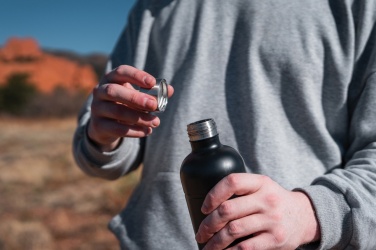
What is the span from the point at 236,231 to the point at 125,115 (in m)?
0.46

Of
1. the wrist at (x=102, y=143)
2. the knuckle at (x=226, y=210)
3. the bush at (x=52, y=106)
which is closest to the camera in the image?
the knuckle at (x=226, y=210)

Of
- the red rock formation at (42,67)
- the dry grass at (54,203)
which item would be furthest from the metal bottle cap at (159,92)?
the red rock formation at (42,67)

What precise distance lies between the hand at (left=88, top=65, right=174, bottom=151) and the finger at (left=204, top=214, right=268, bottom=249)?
36 centimetres

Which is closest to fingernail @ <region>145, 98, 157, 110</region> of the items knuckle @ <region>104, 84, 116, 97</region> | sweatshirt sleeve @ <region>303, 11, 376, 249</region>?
knuckle @ <region>104, 84, 116, 97</region>

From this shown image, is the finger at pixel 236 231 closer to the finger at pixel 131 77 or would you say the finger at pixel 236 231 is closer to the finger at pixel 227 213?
the finger at pixel 227 213

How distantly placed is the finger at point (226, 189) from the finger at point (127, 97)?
0.30 metres

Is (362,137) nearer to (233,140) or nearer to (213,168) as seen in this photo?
(233,140)

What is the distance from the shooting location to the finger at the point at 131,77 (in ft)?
3.89

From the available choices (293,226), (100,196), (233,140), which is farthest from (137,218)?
(100,196)

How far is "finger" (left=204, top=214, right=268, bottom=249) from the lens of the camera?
38.0 inches

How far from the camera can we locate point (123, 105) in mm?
1292

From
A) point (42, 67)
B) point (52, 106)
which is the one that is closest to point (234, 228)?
point (52, 106)

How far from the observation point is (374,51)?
1.34 m

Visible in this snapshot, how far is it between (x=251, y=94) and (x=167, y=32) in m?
0.36
